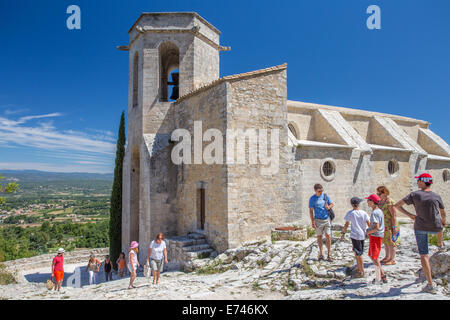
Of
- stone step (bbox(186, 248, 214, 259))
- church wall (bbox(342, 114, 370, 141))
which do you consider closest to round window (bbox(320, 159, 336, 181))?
church wall (bbox(342, 114, 370, 141))

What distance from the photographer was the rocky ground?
4.76m

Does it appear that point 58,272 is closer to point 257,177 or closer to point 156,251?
point 156,251

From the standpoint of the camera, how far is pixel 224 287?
6.20 meters

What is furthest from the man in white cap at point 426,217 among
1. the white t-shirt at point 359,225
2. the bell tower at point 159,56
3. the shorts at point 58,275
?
the bell tower at point 159,56

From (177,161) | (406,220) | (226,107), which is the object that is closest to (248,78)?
(226,107)

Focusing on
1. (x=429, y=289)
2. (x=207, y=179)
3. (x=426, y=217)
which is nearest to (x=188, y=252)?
(x=207, y=179)

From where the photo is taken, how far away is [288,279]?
19.8 feet

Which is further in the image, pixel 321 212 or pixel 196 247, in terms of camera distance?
pixel 196 247

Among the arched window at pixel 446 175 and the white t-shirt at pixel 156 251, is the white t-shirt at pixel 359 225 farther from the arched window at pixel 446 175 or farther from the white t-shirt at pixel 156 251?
the arched window at pixel 446 175

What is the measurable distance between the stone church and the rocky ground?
1.17 metres

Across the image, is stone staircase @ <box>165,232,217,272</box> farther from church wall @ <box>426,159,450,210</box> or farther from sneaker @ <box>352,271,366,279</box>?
church wall @ <box>426,159,450,210</box>

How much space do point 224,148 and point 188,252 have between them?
11.4 feet
